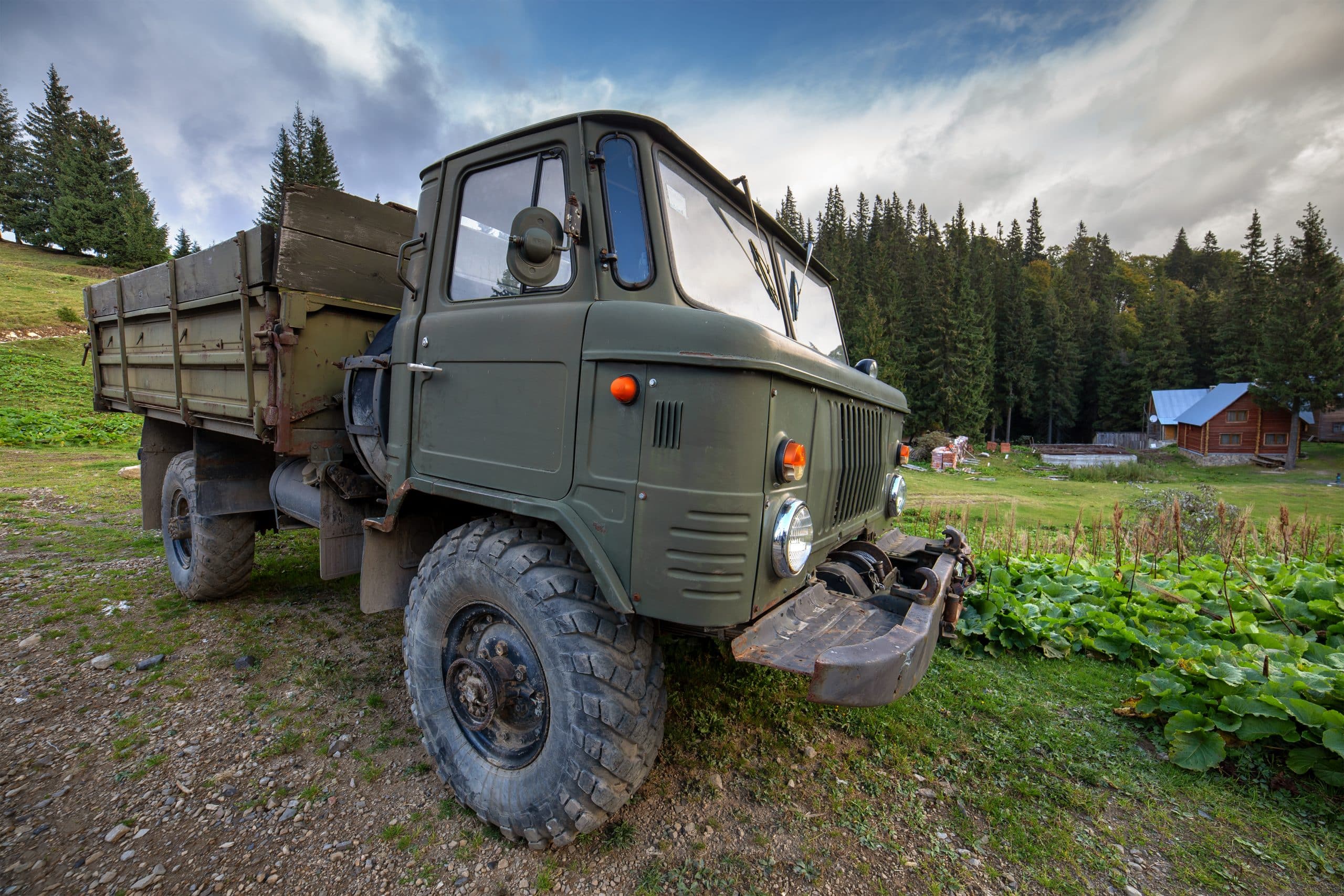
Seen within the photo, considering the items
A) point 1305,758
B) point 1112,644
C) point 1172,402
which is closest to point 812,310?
point 1112,644

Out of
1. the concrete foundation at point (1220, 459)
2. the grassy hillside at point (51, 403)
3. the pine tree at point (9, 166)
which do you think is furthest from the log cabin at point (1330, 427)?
the pine tree at point (9, 166)

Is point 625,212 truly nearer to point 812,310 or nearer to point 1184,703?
point 812,310

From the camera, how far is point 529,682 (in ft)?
7.83

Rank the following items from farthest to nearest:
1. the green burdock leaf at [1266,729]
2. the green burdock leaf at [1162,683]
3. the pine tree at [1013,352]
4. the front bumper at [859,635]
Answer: the pine tree at [1013,352] < the green burdock leaf at [1162,683] < the green burdock leaf at [1266,729] < the front bumper at [859,635]

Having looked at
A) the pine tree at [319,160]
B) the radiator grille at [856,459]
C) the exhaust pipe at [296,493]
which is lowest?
the exhaust pipe at [296,493]

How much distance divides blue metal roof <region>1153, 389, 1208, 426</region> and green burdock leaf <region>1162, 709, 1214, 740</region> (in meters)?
48.2

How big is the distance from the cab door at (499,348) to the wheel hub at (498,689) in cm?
60

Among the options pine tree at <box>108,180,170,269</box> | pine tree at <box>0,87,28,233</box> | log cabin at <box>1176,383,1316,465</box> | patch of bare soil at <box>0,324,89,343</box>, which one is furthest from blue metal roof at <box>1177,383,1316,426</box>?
pine tree at <box>0,87,28,233</box>

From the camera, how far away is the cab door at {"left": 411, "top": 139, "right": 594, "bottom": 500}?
235 centimetres

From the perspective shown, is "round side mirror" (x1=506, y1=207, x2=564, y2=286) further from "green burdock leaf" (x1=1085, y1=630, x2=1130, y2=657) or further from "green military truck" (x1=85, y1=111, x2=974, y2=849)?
"green burdock leaf" (x1=1085, y1=630, x2=1130, y2=657)

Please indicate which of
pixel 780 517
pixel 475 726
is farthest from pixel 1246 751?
pixel 475 726

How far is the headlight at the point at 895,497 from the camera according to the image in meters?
3.73

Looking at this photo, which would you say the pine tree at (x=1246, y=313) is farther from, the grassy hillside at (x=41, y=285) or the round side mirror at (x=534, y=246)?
the grassy hillside at (x=41, y=285)

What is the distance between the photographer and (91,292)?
5.54m
